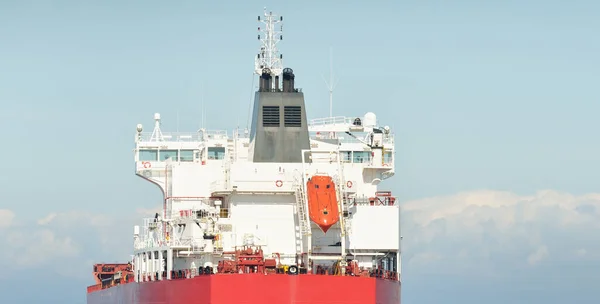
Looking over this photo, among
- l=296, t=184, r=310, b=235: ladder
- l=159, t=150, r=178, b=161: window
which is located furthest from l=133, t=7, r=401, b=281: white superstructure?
l=159, t=150, r=178, b=161: window

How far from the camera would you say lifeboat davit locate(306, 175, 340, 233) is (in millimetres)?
62438

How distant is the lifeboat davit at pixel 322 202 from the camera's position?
6244 centimetres

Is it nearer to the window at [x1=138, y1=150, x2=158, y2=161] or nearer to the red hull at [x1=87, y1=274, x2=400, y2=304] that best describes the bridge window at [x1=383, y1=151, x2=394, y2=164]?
the red hull at [x1=87, y1=274, x2=400, y2=304]

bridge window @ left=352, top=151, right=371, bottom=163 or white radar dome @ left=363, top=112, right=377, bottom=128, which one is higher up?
white radar dome @ left=363, top=112, right=377, bottom=128

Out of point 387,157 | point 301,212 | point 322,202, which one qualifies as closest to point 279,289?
point 322,202

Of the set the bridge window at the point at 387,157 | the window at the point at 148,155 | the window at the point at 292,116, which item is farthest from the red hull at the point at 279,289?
the window at the point at 148,155

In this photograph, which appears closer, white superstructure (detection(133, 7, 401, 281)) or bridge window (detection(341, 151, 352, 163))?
white superstructure (detection(133, 7, 401, 281))

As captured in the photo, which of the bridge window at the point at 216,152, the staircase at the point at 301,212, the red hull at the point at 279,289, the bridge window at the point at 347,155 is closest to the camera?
the red hull at the point at 279,289

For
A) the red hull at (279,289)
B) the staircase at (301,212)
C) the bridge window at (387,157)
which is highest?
the bridge window at (387,157)

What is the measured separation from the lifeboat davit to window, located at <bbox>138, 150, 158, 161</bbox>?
1465 cm

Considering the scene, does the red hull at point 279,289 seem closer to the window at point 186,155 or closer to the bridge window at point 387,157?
the bridge window at point 387,157

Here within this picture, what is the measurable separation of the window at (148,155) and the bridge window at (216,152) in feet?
14.6

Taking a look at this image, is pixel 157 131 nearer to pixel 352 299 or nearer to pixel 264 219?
pixel 264 219

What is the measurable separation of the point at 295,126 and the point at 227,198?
14.7 ft
